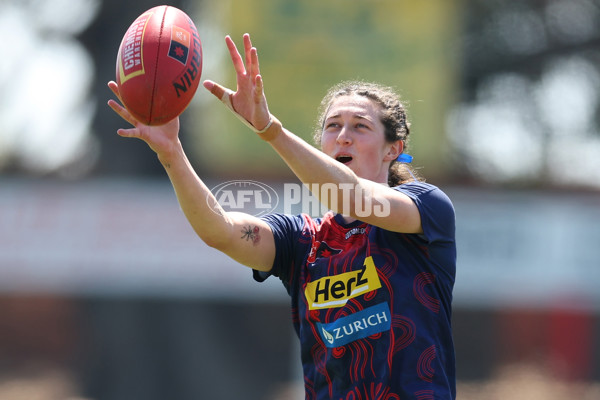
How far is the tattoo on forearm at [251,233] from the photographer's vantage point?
3.15 meters

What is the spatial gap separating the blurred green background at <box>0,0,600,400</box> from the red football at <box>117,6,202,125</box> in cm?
644

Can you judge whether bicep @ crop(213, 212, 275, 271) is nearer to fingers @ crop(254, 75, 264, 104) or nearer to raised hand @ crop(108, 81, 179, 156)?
raised hand @ crop(108, 81, 179, 156)

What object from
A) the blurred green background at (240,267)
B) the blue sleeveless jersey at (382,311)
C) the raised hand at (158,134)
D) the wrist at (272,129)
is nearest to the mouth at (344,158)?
the blue sleeveless jersey at (382,311)

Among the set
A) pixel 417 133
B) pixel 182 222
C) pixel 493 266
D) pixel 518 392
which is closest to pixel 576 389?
pixel 518 392

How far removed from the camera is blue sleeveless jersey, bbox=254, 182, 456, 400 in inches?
110

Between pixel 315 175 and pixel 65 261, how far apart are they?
7527mm

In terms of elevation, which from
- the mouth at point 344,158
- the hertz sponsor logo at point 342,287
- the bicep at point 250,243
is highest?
the mouth at point 344,158

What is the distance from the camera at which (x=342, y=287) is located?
9.67 feet

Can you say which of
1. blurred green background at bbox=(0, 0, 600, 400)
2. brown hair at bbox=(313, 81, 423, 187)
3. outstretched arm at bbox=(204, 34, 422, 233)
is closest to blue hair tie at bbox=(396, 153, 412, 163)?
brown hair at bbox=(313, 81, 423, 187)

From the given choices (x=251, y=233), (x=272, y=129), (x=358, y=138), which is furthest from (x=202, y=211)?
(x=358, y=138)

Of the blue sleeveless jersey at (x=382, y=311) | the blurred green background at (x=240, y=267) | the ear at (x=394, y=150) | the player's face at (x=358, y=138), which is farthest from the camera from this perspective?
the blurred green background at (x=240, y=267)

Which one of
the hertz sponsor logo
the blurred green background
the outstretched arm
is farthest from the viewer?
the blurred green background

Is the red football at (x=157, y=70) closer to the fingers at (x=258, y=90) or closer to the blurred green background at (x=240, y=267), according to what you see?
the fingers at (x=258, y=90)

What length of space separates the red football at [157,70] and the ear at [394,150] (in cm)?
83
